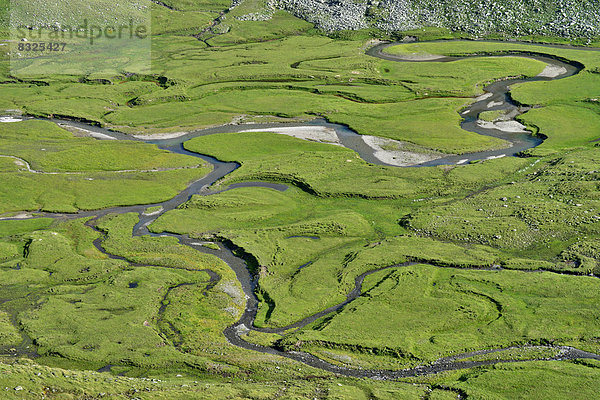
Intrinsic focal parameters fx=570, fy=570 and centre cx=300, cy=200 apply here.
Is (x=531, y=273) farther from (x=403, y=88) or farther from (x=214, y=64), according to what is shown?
(x=214, y=64)

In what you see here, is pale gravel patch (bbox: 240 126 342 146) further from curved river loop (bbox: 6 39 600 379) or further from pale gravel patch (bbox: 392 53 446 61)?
pale gravel patch (bbox: 392 53 446 61)

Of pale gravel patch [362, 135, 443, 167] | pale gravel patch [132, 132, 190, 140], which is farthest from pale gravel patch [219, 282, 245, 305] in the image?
pale gravel patch [132, 132, 190, 140]

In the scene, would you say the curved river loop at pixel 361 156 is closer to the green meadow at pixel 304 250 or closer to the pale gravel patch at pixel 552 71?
the pale gravel patch at pixel 552 71

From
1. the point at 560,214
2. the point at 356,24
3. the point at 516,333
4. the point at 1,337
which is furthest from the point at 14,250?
the point at 356,24

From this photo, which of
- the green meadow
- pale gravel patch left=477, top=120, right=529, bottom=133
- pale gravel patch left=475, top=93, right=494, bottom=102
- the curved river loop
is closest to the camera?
the green meadow

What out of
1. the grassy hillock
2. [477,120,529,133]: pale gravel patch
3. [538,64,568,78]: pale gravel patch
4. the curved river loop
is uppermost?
the grassy hillock

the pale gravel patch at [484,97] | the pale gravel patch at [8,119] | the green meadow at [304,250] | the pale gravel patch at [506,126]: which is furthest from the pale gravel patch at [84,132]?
the pale gravel patch at [484,97]
